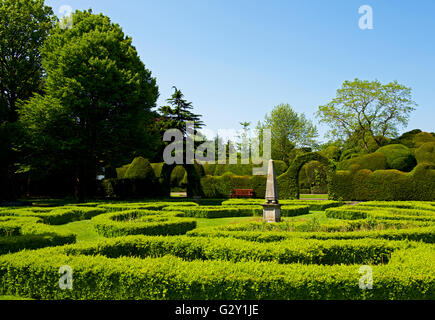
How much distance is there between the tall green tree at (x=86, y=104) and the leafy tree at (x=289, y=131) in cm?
3064

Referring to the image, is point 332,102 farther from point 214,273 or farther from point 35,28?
point 214,273

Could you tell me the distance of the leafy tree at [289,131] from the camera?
50344mm

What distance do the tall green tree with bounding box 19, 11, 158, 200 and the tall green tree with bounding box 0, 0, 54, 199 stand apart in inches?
226

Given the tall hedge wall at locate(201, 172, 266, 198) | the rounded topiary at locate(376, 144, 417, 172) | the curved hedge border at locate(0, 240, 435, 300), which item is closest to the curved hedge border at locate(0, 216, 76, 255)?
the curved hedge border at locate(0, 240, 435, 300)

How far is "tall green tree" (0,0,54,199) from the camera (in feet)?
85.1

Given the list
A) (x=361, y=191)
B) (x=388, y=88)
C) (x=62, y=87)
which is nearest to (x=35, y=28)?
(x=62, y=87)

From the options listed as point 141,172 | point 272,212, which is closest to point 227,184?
point 141,172

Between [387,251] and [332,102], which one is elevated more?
[332,102]

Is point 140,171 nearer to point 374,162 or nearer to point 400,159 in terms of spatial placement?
point 374,162

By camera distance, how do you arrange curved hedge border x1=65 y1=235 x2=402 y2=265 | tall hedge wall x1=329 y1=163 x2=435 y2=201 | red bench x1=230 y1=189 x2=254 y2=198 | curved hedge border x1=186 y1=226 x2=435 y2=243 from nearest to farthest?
curved hedge border x1=65 y1=235 x2=402 y2=265 < curved hedge border x1=186 y1=226 x2=435 y2=243 < tall hedge wall x1=329 y1=163 x2=435 y2=201 < red bench x1=230 y1=189 x2=254 y2=198

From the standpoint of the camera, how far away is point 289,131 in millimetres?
50719

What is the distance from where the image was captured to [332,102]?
43.6 metres

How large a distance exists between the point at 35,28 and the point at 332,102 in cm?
3641

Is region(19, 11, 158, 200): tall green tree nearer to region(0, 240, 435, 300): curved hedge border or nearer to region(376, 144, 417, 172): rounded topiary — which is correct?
region(0, 240, 435, 300): curved hedge border
